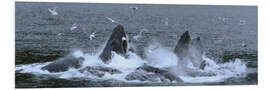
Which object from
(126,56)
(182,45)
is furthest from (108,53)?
(182,45)

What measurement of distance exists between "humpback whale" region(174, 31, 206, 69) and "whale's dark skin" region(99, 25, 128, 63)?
1102 mm

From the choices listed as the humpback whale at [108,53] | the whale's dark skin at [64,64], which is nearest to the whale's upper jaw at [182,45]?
the humpback whale at [108,53]

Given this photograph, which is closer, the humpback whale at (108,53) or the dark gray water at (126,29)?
the dark gray water at (126,29)

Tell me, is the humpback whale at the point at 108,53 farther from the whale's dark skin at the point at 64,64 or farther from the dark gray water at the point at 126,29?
the dark gray water at the point at 126,29

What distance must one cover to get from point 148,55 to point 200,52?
3.86ft

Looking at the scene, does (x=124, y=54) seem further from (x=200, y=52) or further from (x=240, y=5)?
(x=240, y=5)

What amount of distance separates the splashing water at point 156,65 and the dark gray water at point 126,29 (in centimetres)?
10

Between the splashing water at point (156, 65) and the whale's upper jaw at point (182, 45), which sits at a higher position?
the whale's upper jaw at point (182, 45)

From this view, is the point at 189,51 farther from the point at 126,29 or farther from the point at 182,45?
the point at 126,29

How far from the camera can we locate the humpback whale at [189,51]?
10773mm

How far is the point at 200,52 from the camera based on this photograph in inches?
431

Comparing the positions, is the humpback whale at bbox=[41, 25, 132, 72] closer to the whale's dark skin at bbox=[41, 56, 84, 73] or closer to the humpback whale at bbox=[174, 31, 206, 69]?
the whale's dark skin at bbox=[41, 56, 84, 73]
